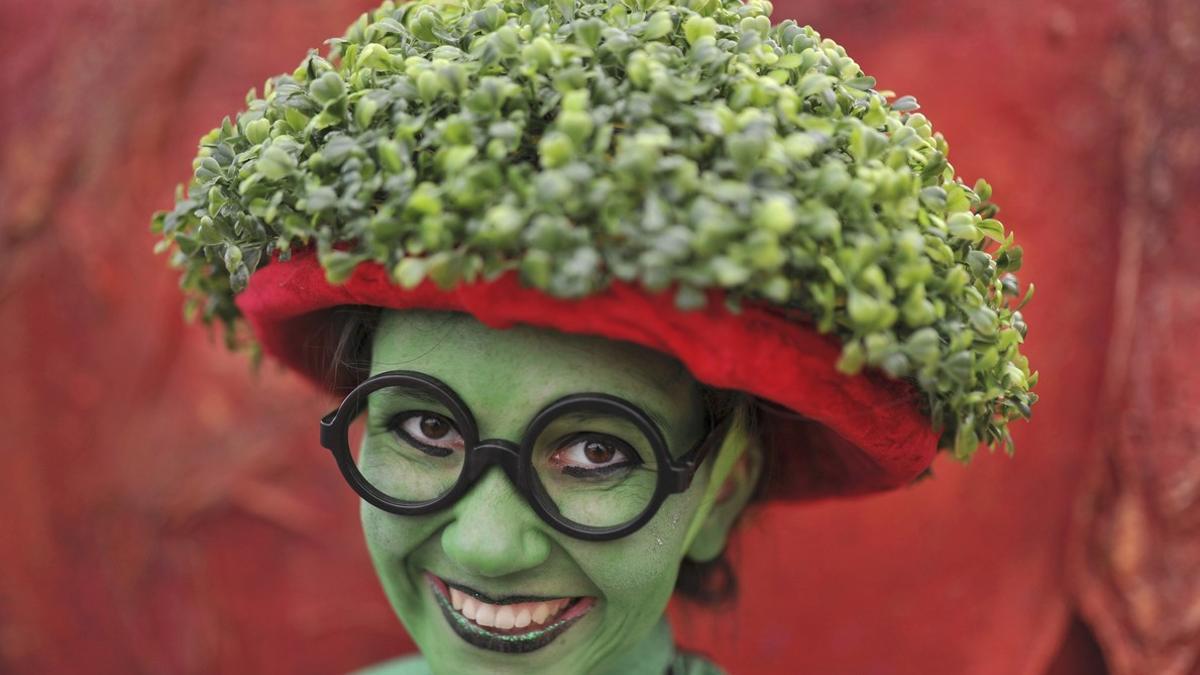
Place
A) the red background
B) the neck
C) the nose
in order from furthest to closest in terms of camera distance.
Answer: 1. the red background
2. the neck
3. the nose

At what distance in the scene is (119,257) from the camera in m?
2.38

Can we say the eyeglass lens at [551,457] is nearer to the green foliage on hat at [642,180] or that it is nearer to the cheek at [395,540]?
the cheek at [395,540]

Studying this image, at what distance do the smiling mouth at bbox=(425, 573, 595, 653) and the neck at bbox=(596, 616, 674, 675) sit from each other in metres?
0.15

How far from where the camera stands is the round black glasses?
108cm

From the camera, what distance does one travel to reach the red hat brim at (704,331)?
38.4 inches

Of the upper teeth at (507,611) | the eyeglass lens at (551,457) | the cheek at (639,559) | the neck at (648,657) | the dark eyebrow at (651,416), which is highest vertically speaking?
the dark eyebrow at (651,416)

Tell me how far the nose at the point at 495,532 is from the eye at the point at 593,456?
0.06m

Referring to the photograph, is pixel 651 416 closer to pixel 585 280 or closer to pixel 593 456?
pixel 593 456

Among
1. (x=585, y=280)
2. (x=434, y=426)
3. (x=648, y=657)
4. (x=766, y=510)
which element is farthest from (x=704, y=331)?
(x=766, y=510)

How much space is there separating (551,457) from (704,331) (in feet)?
0.82

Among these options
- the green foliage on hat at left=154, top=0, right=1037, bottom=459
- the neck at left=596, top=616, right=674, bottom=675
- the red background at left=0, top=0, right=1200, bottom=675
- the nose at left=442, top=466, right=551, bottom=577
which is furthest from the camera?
the red background at left=0, top=0, right=1200, bottom=675

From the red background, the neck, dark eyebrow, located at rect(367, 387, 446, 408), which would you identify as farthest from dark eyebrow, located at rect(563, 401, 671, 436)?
the red background

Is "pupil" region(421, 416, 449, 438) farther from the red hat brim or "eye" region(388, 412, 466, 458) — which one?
the red hat brim

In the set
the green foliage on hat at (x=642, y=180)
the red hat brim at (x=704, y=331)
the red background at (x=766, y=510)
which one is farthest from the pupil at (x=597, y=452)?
the red background at (x=766, y=510)
